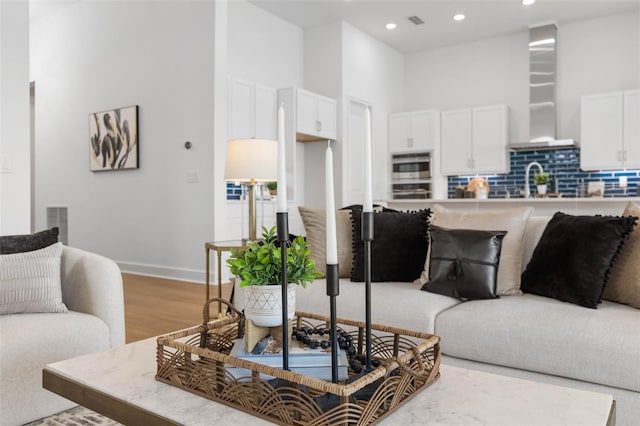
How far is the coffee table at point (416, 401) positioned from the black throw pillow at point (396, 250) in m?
1.22

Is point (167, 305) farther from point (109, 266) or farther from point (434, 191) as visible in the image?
point (434, 191)

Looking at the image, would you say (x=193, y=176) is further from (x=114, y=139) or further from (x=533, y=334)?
(x=533, y=334)

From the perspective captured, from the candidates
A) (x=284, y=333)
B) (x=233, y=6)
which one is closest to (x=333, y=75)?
(x=233, y=6)

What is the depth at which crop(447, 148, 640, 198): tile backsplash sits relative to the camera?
252 inches

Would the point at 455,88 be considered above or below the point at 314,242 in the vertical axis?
above

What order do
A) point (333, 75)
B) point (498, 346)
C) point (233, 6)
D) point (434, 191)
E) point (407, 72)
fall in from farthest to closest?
point (407, 72) → point (434, 191) → point (333, 75) → point (233, 6) → point (498, 346)

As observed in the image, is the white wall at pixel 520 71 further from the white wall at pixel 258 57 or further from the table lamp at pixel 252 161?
the table lamp at pixel 252 161

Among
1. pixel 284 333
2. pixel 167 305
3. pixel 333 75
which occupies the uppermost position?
pixel 333 75

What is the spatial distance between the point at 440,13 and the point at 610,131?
259 cm

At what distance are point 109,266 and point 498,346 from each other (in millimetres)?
1635

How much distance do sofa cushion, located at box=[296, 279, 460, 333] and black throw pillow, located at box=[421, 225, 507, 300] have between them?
6 cm

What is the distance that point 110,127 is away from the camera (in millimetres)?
5809

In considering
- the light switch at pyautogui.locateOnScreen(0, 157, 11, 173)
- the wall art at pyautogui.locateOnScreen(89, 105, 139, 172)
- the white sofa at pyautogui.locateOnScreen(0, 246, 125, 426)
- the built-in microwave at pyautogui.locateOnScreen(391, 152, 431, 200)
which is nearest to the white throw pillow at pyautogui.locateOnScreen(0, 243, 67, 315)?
the white sofa at pyautogui.locateOnScreen(0, 246, 125, 426)

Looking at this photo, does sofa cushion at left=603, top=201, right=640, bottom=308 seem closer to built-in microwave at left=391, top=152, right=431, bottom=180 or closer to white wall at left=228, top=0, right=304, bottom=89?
white wall at left=228, top=0, right=304, bottom=89
